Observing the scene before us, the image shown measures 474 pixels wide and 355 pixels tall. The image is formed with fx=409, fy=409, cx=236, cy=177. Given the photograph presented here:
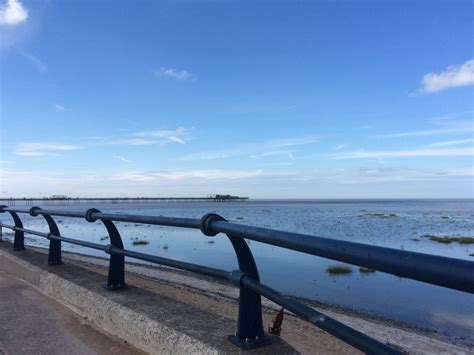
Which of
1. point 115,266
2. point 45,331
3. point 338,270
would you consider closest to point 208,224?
point 115,266

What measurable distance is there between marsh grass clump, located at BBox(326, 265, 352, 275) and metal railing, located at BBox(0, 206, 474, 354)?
41.1 feet

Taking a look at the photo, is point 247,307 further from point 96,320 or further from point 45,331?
point 45,331

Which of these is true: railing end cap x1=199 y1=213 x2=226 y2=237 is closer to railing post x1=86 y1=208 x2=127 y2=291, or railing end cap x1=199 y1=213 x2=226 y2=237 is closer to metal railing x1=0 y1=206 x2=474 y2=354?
metal railing x1=0 y1=206 x2=474 y2=354

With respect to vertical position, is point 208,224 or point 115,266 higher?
point 208,224

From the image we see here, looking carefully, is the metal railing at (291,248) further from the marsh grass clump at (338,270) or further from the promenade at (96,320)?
the marsh grass clump at (338,270)

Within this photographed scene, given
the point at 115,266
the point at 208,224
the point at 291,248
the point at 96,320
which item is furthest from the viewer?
the point at 115,266

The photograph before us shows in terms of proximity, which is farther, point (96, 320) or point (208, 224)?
point (96, 320)

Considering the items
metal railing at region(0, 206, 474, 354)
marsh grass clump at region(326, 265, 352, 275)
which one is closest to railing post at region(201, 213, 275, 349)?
metal railing at region(0, 206, 474, 354)

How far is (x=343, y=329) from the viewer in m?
1.75

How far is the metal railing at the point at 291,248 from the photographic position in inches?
51.8

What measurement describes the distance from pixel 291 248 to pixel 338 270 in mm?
14482

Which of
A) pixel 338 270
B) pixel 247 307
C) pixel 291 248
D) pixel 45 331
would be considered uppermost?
pixel 291 248

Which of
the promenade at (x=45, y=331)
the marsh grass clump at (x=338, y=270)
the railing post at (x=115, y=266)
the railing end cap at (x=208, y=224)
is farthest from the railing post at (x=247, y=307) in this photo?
the marsh grass clump at (x=338, y=270)

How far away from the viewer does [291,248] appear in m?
A: 2.07
